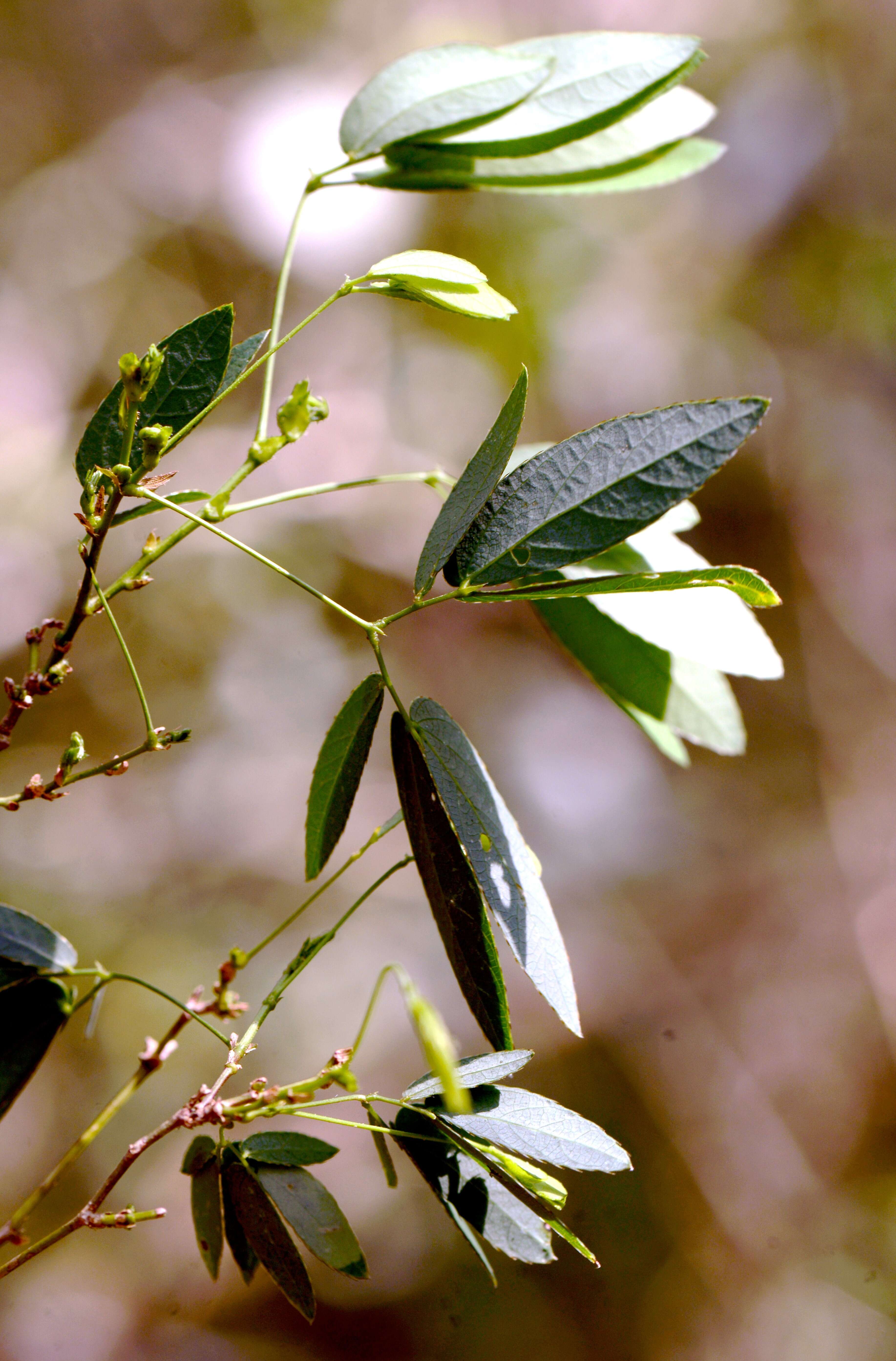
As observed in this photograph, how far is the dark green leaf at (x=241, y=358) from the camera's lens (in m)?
0.32

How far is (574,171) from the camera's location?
1.30 ft

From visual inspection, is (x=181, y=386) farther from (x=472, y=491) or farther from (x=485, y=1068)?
(x=485, y=1068)

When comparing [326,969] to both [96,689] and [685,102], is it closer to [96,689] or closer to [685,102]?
[96,689]

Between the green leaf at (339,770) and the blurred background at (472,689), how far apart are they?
2.61 ft

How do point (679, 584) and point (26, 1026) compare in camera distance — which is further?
point (26, 1026)

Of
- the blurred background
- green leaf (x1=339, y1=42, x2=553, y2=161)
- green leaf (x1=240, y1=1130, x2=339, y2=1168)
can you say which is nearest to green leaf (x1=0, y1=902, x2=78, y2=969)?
green leaf (x1=240, y1=1130, x2=339, y2=1168)

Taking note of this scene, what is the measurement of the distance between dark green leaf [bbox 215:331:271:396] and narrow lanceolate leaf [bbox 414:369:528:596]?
101 millimetres

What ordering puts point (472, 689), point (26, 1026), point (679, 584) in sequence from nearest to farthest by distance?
point (679, 584) → point (26, 1026) → point (472, 689)

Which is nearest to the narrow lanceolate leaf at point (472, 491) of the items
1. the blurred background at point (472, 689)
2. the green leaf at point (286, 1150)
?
the green leaf at point (286, 1150)

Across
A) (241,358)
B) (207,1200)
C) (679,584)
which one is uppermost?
(241,358)

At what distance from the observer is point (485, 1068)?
317 mm

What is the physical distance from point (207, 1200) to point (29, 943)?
15 cm

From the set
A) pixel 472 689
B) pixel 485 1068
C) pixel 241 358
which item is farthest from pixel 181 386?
pixel 472 689

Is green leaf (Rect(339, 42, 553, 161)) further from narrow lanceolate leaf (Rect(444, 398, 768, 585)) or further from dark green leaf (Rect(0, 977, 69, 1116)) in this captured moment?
dark green leaf (Rect(0, 977, 69, 1116))
